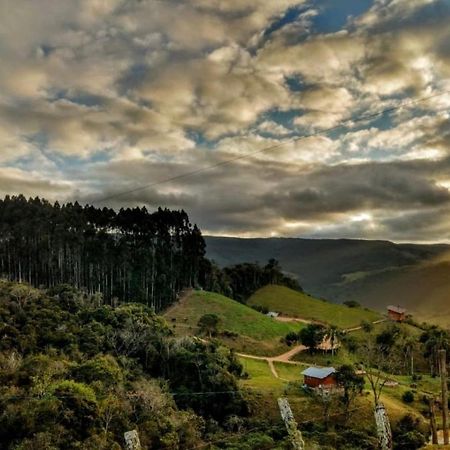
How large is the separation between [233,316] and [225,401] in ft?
123

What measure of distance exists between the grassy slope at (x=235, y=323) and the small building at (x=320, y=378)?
19340 millimetres

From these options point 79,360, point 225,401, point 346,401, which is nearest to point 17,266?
point 79,360

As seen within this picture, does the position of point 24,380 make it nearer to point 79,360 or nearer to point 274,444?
point 79,360

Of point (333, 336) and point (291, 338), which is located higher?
point (333, 336)

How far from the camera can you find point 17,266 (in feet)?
286

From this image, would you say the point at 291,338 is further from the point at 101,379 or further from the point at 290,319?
the point at 101,379

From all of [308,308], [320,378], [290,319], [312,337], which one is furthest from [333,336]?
[308,308]

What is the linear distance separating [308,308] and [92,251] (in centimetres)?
5235

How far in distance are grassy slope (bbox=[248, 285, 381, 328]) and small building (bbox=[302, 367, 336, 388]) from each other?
148 ft

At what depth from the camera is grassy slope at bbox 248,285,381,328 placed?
105 meters

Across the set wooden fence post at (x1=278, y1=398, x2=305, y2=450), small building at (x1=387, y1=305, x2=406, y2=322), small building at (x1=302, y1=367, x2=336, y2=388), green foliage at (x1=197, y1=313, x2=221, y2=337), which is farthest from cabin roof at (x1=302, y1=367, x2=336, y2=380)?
small building at (x1=387, y1=305, x2=406, y2=322)

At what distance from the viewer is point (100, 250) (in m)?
89.6

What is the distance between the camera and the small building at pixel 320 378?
2127 inches

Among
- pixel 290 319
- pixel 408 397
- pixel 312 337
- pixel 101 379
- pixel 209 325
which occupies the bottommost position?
pixel 408 397
